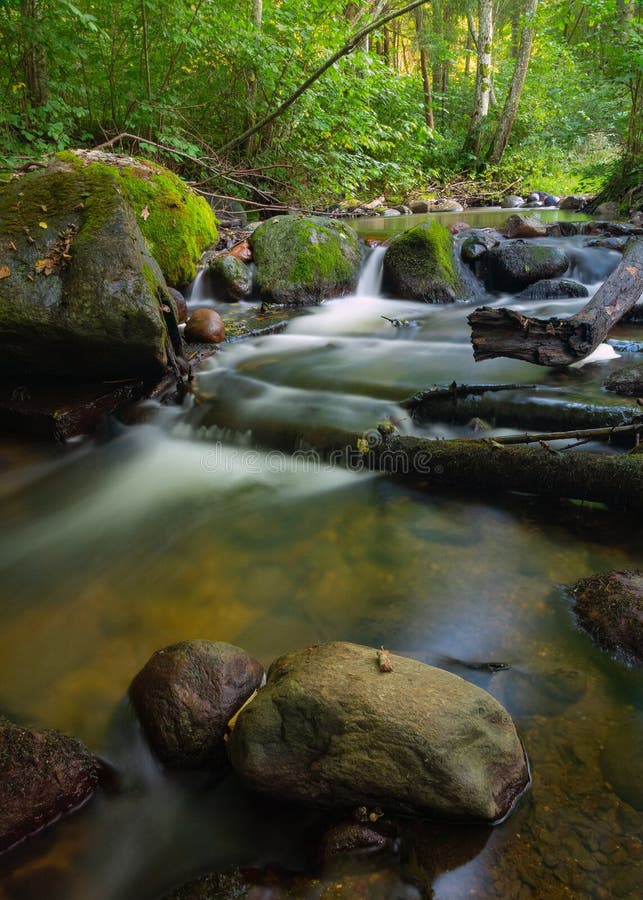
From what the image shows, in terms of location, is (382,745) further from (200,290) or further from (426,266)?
(426,266)

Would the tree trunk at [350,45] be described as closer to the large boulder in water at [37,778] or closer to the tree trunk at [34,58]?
the tree trunk at [34,58]

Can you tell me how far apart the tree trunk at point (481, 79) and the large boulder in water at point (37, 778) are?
67.1 feet

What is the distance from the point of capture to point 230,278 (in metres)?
7.66

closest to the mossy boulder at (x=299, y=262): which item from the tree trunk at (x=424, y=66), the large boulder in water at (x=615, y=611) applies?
the large boulder in water at (x=615, y=611)

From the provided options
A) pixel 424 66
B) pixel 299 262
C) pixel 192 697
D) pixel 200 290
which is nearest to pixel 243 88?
pixel 299 262

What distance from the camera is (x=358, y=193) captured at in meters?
15.5

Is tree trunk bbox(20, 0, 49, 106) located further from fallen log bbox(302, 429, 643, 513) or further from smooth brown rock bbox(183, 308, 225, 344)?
fallen log bbox(302, 429, 643, 513)

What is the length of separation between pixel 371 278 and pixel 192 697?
25.0 ft

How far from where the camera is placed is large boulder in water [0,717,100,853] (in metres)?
1.76

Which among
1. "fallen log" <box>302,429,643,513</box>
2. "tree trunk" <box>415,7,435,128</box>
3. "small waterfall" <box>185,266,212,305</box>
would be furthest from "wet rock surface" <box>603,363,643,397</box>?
"tree trunk" <box>415,7,435,128</box>

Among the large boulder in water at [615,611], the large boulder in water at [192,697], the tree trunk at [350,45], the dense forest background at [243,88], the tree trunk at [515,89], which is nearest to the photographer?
the large boulder in water at [192,697]

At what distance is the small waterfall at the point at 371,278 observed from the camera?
335 inches
